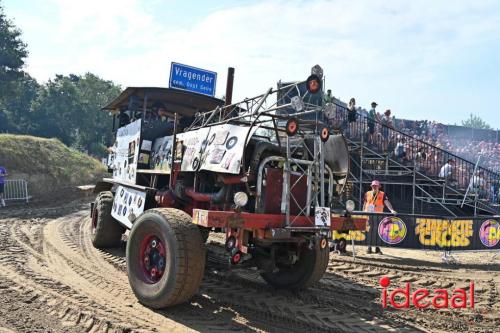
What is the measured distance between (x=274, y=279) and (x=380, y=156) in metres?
9.91

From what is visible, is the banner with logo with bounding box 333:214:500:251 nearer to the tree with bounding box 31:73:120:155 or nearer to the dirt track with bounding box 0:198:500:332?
the dirt track with bounding box 0:198:500:332

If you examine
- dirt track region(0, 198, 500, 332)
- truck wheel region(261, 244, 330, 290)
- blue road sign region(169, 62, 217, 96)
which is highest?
blue road sign region(169, 62, 217, 96)

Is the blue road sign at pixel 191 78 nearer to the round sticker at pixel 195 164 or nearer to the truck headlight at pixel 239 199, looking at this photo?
the round sticker at pixel 195 164

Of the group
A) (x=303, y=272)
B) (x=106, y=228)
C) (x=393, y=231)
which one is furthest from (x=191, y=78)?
(x=303, y=272)

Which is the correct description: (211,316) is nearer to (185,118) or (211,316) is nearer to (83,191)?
(185,118)

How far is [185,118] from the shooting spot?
881cm

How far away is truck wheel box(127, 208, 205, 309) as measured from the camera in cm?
488

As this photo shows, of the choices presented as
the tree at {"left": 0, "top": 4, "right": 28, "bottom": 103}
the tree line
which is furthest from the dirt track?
the tree line

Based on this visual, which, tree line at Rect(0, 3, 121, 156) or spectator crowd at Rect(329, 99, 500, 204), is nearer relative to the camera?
spectator crowd at Rect(329, 99, 500, 204)

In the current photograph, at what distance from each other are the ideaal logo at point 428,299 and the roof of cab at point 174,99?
4.74 m

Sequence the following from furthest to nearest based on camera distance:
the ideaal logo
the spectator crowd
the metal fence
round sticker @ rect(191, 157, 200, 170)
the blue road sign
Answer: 1. the metal fence
2. the spectator crowd
3. the blue road sign
4. round sticker @ rect(191, 157, 200, 170)
5. the ideaal logo

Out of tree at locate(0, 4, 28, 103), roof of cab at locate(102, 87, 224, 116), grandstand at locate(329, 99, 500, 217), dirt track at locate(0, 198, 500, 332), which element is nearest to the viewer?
dirt track at locate(0, 198, 500, 332)

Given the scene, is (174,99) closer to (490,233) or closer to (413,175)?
(490,233)

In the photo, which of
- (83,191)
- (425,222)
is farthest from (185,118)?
(83,191)
